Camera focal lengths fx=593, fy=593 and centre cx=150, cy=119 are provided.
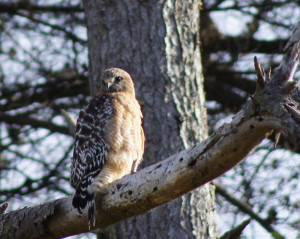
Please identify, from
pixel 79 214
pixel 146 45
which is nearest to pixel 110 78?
pixel 146 45

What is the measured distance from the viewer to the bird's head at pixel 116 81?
5520 millimetres

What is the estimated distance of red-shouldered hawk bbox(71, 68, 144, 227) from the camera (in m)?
4.59

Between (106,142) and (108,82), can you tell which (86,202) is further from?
(108,82)

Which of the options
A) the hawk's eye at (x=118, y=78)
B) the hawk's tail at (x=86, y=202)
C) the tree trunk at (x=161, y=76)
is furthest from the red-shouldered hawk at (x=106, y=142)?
the tree trunk at (x=161, y=76)

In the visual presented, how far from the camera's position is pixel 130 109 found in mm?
5117

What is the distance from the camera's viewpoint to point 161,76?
555cm

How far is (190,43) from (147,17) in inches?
19.3

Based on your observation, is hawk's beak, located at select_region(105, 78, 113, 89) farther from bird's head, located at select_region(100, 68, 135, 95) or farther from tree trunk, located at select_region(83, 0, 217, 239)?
tree trunk, located at select_region(83, 0, 217, 239)

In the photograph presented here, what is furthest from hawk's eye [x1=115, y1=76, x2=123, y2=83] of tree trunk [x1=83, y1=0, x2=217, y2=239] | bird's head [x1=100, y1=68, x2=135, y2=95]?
tree trunk [x1=83, y1=0, x2=217, y2=239]

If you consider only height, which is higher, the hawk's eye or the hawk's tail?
the hawk's eye

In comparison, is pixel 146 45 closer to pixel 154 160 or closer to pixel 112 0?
pixel 112 0

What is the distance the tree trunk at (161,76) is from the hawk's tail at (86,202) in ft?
3.67

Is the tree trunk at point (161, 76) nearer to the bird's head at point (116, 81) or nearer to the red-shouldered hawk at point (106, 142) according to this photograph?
the bird's head at point (116, 81)

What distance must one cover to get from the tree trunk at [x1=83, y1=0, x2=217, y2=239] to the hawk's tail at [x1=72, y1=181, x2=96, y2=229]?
3.67 feet
